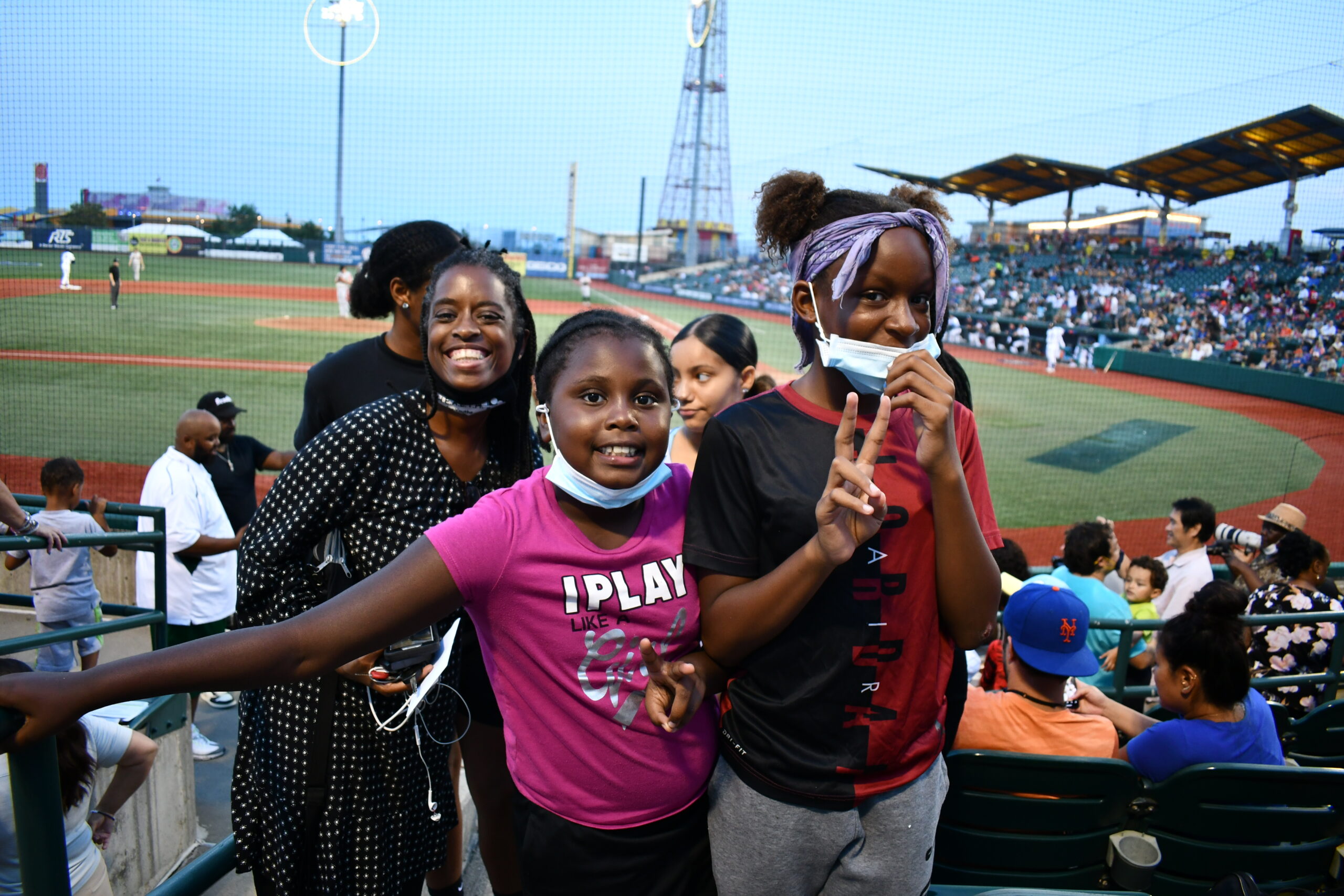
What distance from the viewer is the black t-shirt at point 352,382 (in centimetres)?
272

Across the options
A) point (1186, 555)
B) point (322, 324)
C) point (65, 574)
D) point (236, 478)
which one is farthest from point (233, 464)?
point (322, 324)

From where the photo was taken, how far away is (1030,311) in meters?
31.7

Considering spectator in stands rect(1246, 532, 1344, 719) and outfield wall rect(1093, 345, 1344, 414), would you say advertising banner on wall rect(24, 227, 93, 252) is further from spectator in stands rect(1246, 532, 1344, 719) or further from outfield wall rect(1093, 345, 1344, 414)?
outfield wall rect(1093, 345, 1344, 414)

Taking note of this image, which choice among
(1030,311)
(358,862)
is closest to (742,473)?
(358,862)

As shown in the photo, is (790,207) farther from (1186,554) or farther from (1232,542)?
(1232,542)


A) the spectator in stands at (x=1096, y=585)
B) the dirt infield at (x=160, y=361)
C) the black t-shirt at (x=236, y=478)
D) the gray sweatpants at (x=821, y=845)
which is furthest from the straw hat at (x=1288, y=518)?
the dirt infield at (x=160, y=361)

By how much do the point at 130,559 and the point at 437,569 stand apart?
485 cm

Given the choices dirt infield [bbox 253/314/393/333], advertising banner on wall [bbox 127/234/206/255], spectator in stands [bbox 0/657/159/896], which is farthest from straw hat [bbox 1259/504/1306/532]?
advertising banner on wall [bbox 127/234/206/255]

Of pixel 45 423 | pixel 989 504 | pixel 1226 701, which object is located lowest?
pixel 45 423

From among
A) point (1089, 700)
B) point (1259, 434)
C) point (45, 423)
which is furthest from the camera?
point (1259, 434)

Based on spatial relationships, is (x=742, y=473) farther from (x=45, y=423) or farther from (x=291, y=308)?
(x=291, y=308)

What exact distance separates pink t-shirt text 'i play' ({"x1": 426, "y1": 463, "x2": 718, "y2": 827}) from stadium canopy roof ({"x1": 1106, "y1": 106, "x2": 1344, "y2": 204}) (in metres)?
26.3

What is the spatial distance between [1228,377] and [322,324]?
2353 centimetres

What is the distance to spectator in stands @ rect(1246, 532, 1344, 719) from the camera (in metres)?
3.92
